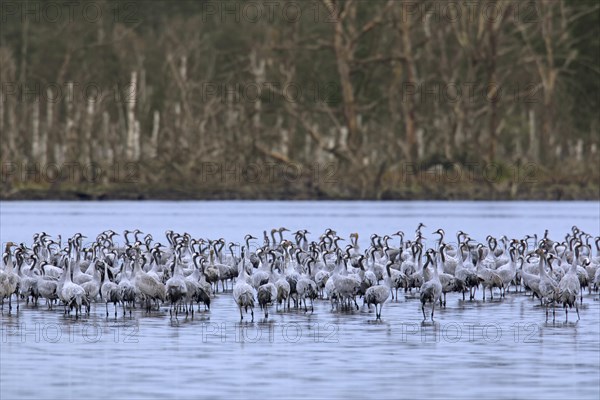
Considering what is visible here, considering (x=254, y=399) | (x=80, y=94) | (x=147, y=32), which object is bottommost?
(x=254, y=399)

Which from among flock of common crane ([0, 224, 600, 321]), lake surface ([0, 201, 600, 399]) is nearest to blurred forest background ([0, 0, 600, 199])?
flock of common crane ([0, 224, 600, 321])

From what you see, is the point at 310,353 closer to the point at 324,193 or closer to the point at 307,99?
the point at 324,193

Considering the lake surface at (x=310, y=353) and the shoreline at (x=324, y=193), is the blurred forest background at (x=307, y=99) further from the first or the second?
the lake surface at (x=310, y=353)

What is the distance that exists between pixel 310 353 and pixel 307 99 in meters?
66.3

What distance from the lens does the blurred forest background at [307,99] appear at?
7081 cm

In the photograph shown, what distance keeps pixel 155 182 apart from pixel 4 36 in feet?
84.1

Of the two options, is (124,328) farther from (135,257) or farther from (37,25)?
(37,25)

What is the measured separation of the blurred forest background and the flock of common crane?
3948 cm

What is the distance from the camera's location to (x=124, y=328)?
20641 mm

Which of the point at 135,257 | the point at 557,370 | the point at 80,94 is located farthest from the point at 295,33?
the point at 557,370

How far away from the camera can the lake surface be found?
599 inches

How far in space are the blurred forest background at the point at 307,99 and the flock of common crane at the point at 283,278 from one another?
39.5 meters

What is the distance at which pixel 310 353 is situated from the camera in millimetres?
17969

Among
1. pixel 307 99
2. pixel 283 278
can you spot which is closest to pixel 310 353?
pixel 283 278
